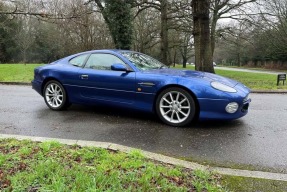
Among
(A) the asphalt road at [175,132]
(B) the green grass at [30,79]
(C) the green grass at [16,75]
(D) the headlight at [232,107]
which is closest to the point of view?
(A) the asphalt road at [175,132]

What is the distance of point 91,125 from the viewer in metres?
4.60

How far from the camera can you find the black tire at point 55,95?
559 centimetres

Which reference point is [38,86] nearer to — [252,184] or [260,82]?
[252,184]

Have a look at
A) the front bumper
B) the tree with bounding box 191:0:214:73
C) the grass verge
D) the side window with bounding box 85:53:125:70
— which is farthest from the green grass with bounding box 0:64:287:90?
the grass verge

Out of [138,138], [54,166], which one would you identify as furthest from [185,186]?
[138,138]

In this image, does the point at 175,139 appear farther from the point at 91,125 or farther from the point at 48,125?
the point at 48,125

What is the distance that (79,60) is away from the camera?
557 cm

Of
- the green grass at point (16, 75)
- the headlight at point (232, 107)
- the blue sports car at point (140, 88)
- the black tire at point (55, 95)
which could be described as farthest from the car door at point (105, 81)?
the green grass at point (16, 75)

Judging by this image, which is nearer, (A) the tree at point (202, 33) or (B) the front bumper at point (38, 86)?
(B) the front bumper at point (38, 86)

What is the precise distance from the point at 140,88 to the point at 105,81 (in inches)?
30.3

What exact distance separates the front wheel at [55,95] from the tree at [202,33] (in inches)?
299

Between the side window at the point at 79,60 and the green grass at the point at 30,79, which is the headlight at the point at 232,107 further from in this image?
the green grass at the point at 30,79

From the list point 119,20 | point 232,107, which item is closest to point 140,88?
point 232,107

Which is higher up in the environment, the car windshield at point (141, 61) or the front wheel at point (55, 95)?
the car windshield at point (141, 61)
